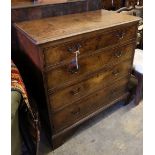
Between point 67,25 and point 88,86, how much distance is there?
0.47 metres

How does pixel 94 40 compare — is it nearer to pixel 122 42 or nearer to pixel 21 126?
pixel 122 42

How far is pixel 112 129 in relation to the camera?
1685mm

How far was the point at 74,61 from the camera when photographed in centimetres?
125

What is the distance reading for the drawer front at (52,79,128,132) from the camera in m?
1.41

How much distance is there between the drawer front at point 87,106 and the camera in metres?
1.41

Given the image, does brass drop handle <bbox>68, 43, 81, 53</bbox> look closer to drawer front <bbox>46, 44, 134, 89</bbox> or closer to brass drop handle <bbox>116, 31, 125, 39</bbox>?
drawer front <bbox>46, 44, 134, 89</bbox>

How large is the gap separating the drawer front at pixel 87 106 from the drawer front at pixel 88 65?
0.24 m

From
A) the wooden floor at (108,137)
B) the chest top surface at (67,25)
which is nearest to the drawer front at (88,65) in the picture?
the chest top surface at (67,25)

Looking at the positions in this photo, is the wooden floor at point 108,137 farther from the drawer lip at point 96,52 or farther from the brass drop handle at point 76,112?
the drawer lip at point 96,52

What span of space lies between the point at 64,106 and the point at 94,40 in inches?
19.8

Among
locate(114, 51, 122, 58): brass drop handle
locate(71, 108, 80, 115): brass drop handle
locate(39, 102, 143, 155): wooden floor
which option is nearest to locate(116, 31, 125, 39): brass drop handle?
locate(114, 51, 122, 58): brass drop handle

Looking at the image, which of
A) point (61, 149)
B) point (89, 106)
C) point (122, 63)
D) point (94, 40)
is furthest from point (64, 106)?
point (122, 63)
